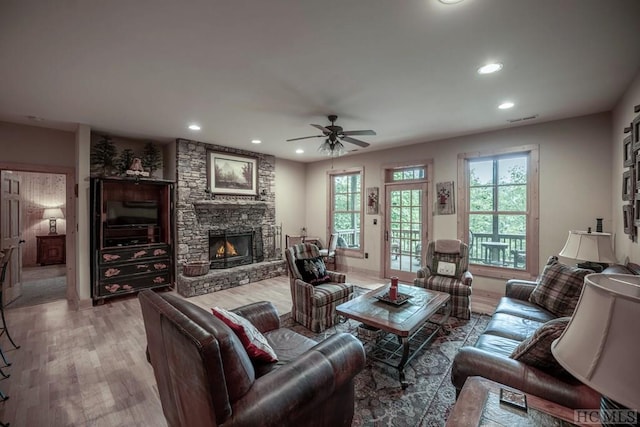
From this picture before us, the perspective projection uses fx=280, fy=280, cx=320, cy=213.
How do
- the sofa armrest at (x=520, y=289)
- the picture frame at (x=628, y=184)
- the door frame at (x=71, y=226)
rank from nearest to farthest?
1. the picture frame at (x=628, y=184)
2. the sofa armrest at (x=520, y=289)
3. the door frame at (x=71, y=226)

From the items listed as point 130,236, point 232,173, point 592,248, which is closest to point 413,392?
point 592,248

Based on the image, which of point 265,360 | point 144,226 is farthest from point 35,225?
point 265,360

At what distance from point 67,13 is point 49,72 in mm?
1147

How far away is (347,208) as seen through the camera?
683 centimetres

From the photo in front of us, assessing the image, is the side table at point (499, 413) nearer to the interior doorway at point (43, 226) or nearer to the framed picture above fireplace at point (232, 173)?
the framed picture above fireplace at point (232, 173)

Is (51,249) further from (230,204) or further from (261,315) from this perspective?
(261,315)

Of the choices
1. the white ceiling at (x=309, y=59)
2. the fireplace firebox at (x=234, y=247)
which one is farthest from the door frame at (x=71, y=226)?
the fireplace firebox at (x=234, y=247)

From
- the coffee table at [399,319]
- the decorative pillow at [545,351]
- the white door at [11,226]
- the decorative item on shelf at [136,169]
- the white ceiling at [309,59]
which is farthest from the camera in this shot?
the decorative item on shelf at [136,169]

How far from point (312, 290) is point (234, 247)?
3.21 metres

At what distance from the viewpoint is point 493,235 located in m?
4.79

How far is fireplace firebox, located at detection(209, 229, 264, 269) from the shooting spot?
5.71 metres

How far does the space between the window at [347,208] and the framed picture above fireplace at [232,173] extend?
1.97 metres

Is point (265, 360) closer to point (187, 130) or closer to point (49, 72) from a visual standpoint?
point (49, 72)

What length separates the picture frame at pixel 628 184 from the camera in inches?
107
